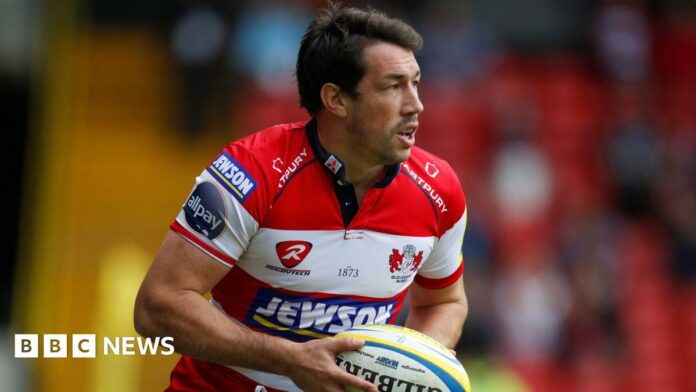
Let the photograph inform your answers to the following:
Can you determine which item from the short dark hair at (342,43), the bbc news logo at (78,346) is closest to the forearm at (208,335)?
the short dark hair at (342,43)

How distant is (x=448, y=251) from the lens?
5234 mm

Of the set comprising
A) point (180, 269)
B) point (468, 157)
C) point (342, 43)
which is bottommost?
point (468, 157)

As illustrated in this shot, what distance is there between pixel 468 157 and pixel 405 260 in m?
8.36

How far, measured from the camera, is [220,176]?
4.62 meters

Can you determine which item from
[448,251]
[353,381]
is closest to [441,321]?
[448,251]

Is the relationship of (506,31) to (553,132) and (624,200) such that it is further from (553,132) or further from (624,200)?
(624,200)

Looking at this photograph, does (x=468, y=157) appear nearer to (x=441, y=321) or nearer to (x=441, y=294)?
(x=441, y=294)

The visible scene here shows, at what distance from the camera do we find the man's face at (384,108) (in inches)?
188

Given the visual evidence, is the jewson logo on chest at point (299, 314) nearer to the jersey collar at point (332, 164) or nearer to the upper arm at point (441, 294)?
the jersey collar at point (332, 164)

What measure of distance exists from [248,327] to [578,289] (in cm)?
750

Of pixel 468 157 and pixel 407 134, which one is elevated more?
pixel 407 134

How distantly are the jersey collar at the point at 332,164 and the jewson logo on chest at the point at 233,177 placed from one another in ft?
1.23

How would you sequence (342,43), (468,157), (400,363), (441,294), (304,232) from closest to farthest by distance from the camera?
(400,363), (304,232), (342,43), (441,294), (468,157)

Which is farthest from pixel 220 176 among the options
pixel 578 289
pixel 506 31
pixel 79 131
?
pixel 506 31
